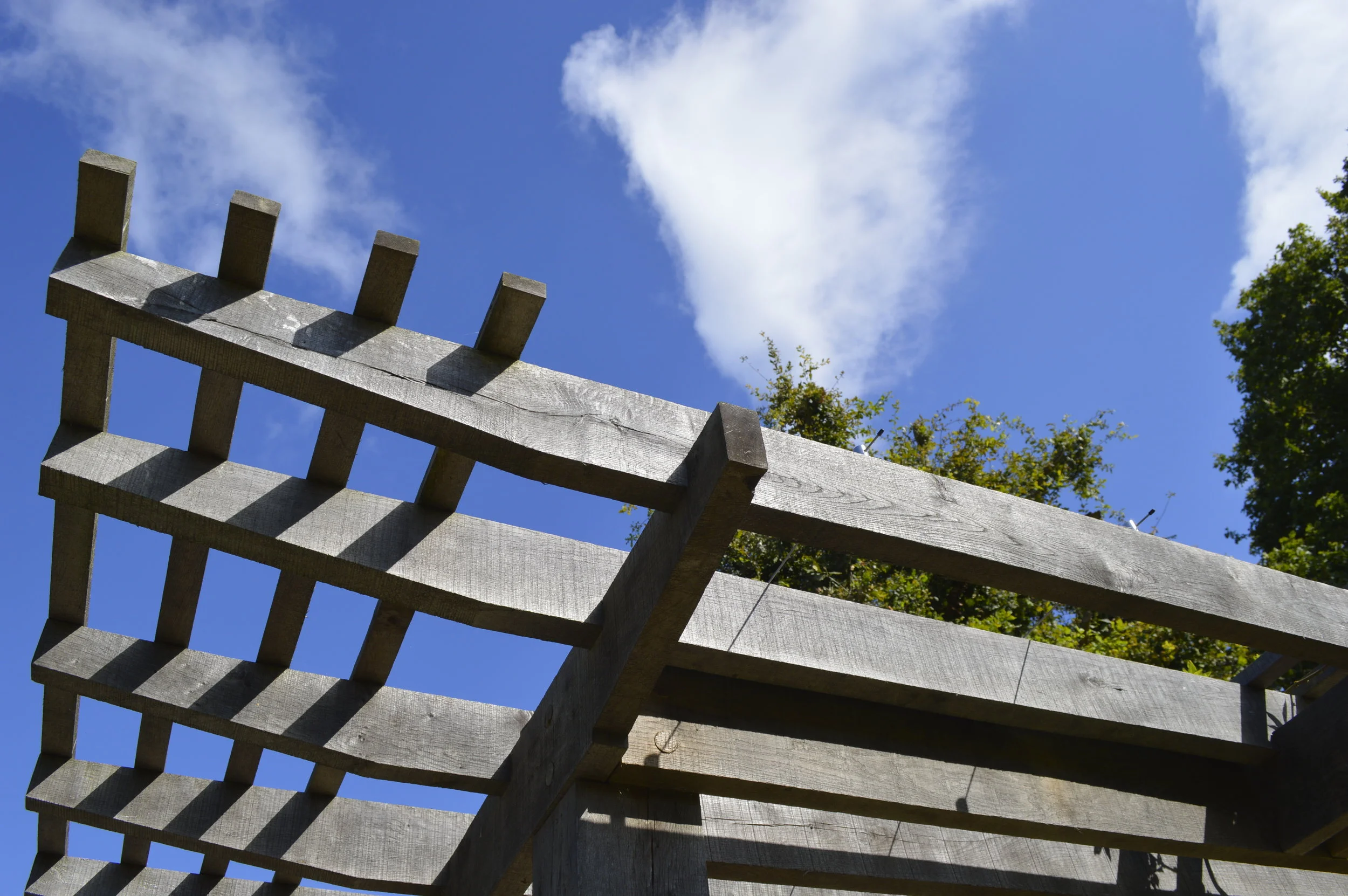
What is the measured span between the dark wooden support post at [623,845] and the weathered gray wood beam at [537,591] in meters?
0.38

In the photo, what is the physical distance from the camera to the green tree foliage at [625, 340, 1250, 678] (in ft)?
21.2

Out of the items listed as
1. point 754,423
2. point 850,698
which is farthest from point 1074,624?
point 754,423

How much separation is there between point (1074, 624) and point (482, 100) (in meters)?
5.97

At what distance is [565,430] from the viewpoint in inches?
66.6

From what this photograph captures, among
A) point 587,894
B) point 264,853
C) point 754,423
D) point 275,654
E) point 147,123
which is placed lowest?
point 264,853

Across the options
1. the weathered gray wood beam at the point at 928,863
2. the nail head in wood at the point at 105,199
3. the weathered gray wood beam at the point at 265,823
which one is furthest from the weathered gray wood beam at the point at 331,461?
the weathered gray wood beam at the point at 928,863

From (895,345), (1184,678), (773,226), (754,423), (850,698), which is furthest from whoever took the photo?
(895,345)

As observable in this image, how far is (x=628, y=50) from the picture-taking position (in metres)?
5.23

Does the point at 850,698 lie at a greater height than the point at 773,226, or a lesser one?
lesser

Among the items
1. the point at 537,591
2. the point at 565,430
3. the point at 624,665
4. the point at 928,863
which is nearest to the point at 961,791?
the point at 928,863

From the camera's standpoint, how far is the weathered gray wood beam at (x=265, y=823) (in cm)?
330

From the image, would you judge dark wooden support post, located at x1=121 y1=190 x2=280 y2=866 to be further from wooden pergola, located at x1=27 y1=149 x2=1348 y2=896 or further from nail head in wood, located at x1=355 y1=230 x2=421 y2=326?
nail head in wood, located at x1=355 y1=230 x2=421 y2=326

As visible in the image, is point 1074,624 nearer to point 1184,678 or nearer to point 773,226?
point 773,226

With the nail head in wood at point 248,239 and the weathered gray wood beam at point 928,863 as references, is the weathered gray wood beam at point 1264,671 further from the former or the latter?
the nail head in wood at point 248,239
